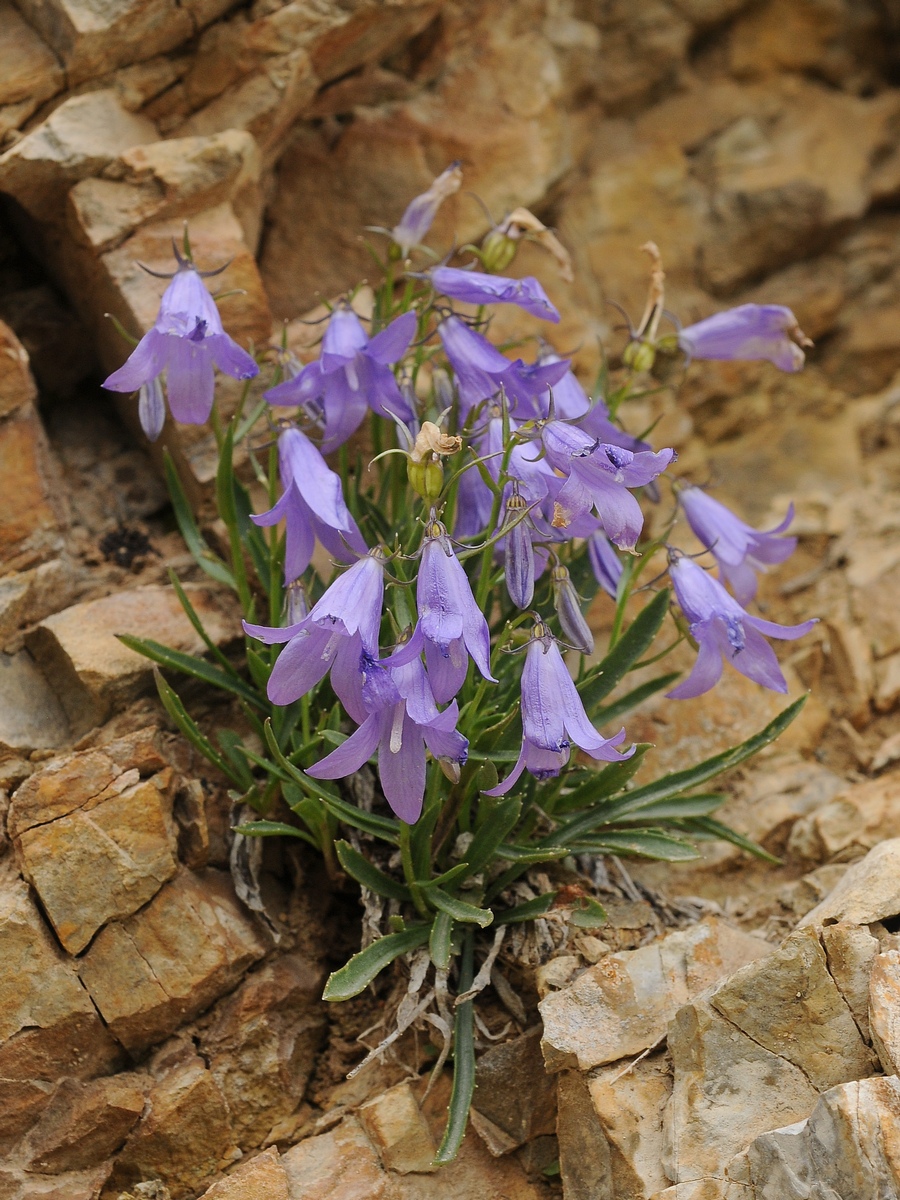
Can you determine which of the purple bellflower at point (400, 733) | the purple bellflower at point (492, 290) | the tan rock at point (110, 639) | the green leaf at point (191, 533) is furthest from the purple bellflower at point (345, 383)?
the purple bellflower at point (400, 733)

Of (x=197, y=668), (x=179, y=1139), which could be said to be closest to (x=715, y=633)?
(x=197, y=668)

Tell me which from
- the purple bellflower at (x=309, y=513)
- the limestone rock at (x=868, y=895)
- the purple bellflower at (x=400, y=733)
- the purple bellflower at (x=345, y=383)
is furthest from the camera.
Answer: the purple bellflower at (x=345, y=383)

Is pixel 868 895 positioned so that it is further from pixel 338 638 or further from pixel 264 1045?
pixel 264 1045

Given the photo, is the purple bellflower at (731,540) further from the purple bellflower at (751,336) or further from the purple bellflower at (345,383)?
the purple bellflower at (345,383)

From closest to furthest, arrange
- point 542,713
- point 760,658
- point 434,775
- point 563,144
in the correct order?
1. point 542,713
2. point 434,775
3. point 760,658
4. point 563,144

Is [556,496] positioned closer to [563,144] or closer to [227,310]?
[227,310]

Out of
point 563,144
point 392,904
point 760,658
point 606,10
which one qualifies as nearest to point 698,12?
point 606,10
